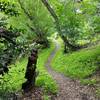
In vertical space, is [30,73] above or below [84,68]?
above

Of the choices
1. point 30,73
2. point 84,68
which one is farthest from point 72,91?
point 84,68

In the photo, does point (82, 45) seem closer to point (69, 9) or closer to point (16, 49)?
point (69, 9)

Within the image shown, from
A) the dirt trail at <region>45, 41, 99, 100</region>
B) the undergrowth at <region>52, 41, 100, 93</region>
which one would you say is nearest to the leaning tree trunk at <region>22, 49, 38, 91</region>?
the dirt trail at <region>45, 41, 99, 100</region>

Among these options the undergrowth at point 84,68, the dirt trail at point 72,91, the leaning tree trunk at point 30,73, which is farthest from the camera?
the undergrowth at point 84,68

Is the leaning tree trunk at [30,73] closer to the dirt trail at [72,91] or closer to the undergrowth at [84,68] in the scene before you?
the dirt trail at [72,91]

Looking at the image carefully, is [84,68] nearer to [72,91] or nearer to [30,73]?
[72,91]

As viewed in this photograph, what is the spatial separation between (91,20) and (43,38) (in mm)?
22681

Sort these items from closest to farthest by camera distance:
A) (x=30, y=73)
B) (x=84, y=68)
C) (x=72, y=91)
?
(x=30, y=73), (x=72, y=91), (x=84, y=68)

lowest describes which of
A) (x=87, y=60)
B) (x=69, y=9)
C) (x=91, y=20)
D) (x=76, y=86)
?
(x=76, y=86)

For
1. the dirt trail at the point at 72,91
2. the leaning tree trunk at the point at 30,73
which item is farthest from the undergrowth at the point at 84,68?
the leaning tree trunk at the point at 30,73

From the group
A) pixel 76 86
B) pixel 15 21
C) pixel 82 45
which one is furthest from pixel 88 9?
pixel 15 21

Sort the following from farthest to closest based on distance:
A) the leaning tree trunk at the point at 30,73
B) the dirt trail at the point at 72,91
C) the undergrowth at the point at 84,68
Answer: the undergrowth at the point at 84,68, the dirt trail at the point at 72,91, the leaning tree trunk at the point at 30,73

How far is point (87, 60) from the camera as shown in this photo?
2577 cm

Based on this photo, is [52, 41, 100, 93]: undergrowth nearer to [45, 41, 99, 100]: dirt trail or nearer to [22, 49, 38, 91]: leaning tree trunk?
[45, 41, 99, 100]: dirt trail
